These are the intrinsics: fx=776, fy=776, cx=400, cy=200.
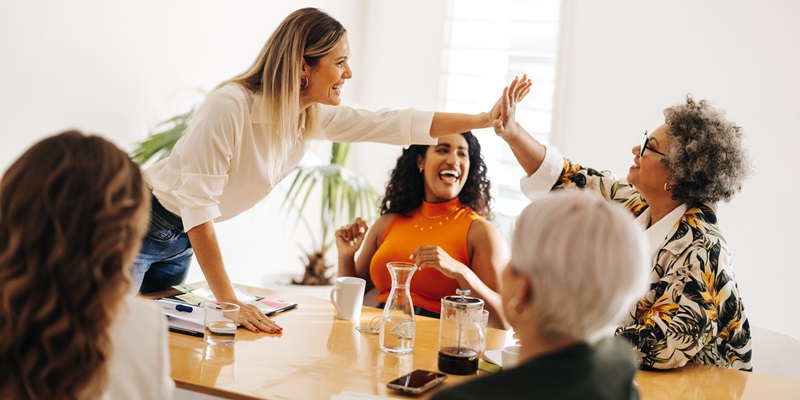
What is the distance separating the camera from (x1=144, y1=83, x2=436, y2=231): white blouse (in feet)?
6.97

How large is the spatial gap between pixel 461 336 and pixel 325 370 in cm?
33

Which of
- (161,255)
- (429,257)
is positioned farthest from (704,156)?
(161,255)

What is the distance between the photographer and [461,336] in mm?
1831

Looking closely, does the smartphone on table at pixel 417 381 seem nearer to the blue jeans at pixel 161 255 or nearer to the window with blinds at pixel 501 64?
the blue jeans at pixel 161 255

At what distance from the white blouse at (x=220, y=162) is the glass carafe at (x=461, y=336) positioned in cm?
74

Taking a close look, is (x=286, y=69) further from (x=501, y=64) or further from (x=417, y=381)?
(x=501, y=64)

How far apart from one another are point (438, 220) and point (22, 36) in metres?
1.71

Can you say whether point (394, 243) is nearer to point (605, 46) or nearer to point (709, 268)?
point (709, 268)

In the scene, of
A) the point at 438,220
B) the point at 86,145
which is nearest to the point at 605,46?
the point at 438,220

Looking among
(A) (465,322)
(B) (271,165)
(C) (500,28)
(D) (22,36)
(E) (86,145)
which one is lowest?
(A) (465,322)

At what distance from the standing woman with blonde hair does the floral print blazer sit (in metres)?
0.79

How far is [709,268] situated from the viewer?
2.00 meters

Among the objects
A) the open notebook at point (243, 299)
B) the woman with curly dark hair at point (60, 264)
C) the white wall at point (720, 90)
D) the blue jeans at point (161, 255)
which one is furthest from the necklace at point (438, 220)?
the woman with curly dark hair at point (60, 264)

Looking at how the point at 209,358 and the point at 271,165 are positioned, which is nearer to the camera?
the point at 209,358
